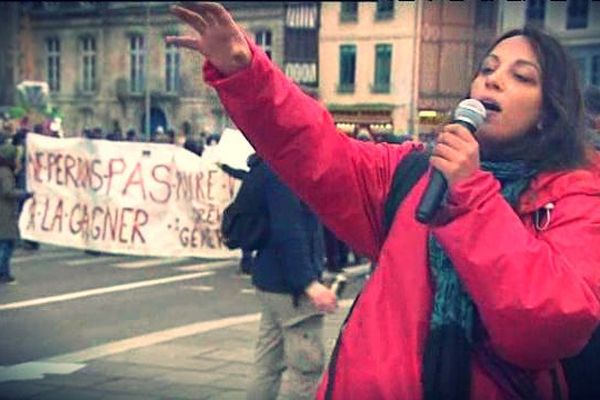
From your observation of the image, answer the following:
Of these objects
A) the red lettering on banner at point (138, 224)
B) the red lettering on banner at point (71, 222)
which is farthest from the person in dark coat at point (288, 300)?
the red lettering on banner at point (71, 222)

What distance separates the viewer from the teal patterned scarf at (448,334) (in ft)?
5.93

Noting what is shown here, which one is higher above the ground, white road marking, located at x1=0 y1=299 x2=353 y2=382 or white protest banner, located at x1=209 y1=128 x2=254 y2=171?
white protest banner, located at x1=209 y1=128 x2=254 y2=171

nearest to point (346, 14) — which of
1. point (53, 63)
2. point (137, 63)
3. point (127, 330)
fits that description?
point (127, 330)

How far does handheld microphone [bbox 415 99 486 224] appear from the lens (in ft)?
5.52

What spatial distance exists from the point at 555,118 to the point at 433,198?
1.28 feet

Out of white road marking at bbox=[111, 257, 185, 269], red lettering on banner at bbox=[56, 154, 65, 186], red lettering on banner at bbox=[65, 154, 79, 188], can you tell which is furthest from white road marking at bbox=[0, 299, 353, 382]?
red lettering on banner at bbox=[56, 154, 65, 186]

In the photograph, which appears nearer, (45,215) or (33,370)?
(33,370)

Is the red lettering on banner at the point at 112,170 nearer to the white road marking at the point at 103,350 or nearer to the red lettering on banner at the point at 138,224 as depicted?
the red lettering on banner at the point at 138,224

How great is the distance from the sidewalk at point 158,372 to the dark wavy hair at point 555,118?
8.54 feet

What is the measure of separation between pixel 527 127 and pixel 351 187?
1.23ft

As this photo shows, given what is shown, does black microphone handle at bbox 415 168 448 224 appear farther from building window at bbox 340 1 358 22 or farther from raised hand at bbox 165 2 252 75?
building window at bbox 340 1 358 22

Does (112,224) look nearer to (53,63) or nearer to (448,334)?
(448,334)

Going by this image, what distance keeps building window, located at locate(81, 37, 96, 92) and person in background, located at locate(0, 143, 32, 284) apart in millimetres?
15912

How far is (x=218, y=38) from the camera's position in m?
1.81
